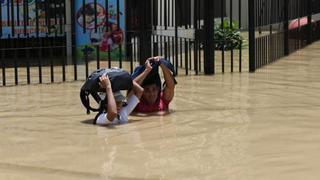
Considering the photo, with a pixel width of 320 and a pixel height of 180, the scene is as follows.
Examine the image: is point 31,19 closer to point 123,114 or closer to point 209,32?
point 209,32

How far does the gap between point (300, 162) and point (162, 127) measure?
2125 mm

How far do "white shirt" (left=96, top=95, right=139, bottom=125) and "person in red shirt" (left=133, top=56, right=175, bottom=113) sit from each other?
223 mm

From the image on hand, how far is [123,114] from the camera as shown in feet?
25.3

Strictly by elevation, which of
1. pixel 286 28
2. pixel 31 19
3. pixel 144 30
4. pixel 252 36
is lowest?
pixel 252 36

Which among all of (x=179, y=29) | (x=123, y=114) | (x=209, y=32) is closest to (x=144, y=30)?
(x=209, y=32)

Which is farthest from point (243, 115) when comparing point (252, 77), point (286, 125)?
point (252, 77)

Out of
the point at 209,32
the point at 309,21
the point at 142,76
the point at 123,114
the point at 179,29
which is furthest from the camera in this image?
the point at 309,21

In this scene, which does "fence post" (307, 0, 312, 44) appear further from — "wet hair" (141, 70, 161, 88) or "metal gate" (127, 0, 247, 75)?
"wet hair" (141, 70, 161, 88)

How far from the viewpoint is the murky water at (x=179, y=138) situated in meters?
5.51

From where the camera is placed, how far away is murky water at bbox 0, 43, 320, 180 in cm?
551

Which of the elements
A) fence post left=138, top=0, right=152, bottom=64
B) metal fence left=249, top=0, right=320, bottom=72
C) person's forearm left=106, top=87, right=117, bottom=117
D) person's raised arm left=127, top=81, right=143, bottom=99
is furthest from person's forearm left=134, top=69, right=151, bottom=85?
metal fence left=249, top=0, right=320, bottom=72

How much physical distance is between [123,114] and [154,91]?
576 millimetres

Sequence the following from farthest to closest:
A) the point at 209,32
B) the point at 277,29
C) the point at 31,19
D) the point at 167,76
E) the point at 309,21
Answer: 1. the point at 309,21
2. the point at 277,29
3. the point at 31,19
4. the point at 209,32
5. the point at 167,76

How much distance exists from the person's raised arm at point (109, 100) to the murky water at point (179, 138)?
0.18m
